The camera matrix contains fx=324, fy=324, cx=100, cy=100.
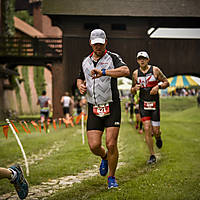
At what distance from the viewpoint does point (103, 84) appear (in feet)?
15.4

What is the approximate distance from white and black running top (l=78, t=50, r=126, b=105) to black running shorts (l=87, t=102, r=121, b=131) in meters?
0.11

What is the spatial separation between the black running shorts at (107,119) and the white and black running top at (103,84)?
0.36ft

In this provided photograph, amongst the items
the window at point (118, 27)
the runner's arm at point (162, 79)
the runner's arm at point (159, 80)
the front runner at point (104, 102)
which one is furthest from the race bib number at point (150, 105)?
the window at point (118, 27)

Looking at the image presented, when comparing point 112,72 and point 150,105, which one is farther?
point 150,105

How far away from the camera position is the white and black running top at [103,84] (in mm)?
4691

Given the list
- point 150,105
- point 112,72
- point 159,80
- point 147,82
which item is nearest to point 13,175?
point 112,72

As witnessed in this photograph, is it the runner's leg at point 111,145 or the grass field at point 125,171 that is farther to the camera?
the runner's leg at point 111,145

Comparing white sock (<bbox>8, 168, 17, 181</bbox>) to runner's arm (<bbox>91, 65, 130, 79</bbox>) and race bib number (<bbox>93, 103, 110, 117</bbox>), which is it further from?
runner's arm (<bbox>91, 65, 130, 79</bbox>)

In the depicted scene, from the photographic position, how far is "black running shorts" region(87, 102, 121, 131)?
4.69 meters

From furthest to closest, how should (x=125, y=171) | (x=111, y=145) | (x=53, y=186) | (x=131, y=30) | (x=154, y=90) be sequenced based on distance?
(x=131, y=30) < (x=154, y=90) < (x=125, y=171) < (x=53, y=186) < (x=111, y=145)

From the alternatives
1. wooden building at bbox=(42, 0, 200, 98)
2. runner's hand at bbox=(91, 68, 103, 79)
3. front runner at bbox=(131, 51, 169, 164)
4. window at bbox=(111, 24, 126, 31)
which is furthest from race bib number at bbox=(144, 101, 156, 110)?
window at bbox=(111, 24, 126, 31)

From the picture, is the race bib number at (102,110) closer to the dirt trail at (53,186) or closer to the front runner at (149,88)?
the dirt trail at (53,186)

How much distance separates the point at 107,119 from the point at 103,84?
1.68ft

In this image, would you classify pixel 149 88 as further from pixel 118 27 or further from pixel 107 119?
pixel 118 27
